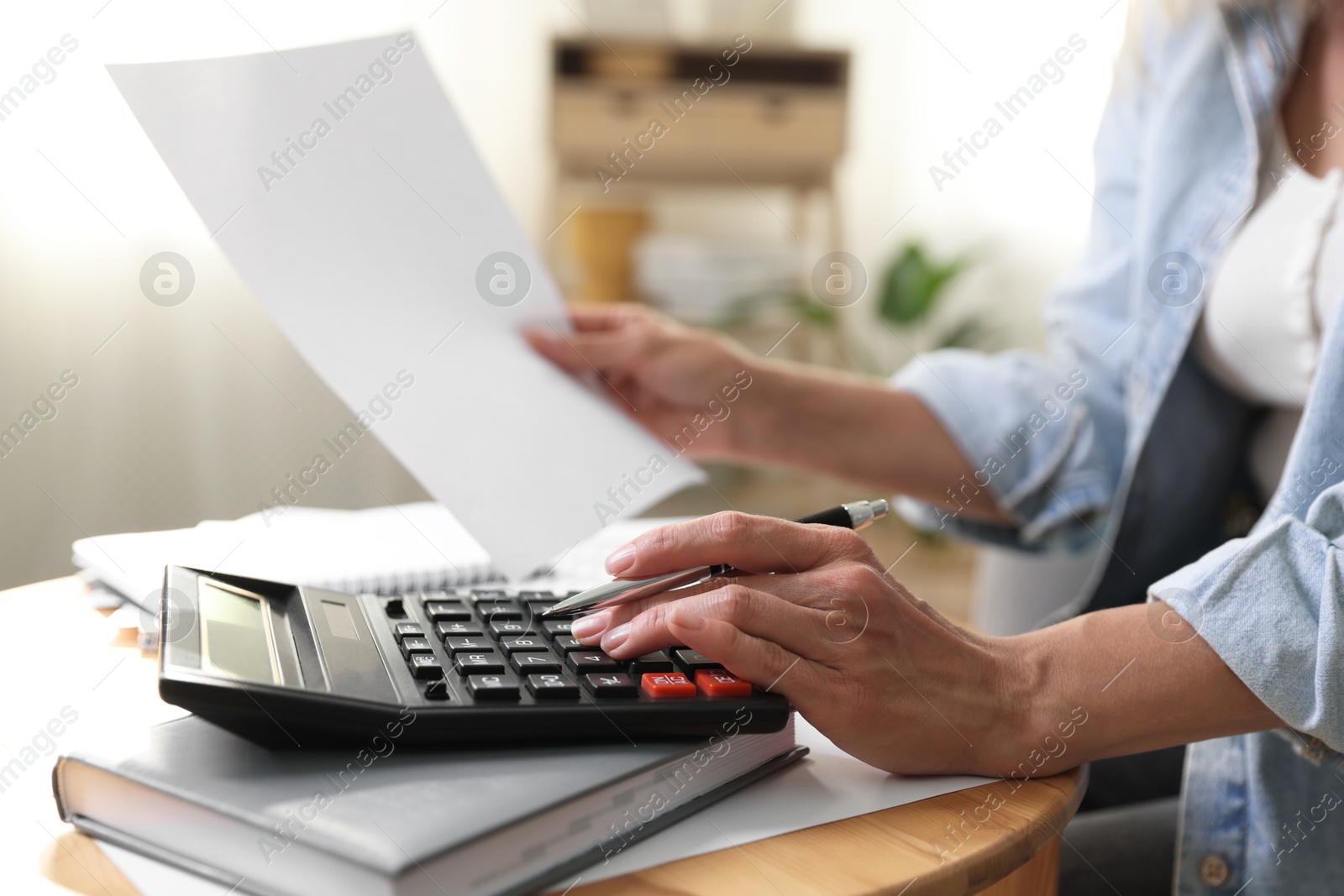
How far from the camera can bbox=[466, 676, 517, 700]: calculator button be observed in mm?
382

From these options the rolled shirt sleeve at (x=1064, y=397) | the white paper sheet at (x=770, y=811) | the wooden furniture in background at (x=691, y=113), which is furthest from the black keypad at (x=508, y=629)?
the wooden furniture in background at (x=691, y=113)

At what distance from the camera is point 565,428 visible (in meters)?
0.65

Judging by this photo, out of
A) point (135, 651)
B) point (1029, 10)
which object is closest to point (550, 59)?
point (1029, 10)

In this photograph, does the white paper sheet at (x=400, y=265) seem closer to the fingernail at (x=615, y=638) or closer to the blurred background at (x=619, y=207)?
the fingernail at (x=615, y=638)

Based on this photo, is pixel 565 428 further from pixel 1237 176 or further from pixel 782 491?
pixel 782 491

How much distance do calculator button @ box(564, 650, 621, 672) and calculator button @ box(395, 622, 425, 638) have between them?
0.22ft

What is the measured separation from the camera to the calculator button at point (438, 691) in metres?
0.38

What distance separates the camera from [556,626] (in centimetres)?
46

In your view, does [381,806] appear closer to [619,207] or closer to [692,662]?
[692,662]

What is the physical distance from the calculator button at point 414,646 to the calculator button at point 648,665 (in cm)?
8

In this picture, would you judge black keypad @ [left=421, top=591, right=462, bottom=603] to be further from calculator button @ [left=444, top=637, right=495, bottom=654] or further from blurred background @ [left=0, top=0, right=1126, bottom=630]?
blurred background @ [left=0, top=0, right=1126, bottom=630]

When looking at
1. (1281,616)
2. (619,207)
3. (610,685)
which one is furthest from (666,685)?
(619,207)

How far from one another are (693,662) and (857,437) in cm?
51

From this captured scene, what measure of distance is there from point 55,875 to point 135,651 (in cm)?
22
